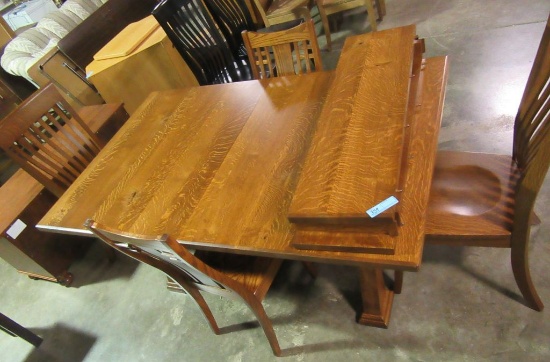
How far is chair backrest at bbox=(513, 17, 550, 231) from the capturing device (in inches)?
38.3

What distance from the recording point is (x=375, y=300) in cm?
144

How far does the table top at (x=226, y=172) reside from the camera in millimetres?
1120

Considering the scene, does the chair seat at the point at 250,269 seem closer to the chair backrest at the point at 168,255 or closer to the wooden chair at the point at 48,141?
the chair backrest at the point at 168,255

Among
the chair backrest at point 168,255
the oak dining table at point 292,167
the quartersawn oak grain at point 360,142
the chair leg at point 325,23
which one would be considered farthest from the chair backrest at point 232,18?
the chair backrest at point 168,255

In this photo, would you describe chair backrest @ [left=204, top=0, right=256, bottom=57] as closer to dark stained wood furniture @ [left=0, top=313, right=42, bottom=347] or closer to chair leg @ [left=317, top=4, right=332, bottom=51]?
chair leg @ [left=317, top=4, right=332, bottom=51]

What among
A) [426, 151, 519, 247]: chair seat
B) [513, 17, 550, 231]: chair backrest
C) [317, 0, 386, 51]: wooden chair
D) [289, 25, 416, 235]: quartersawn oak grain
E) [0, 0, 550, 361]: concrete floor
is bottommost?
[0, 0, 550, 361]: concrete floor

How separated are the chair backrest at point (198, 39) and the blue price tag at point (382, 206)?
1.81 metres

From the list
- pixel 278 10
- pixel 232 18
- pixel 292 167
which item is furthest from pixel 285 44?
pixel 278 10

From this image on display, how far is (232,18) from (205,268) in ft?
6.78

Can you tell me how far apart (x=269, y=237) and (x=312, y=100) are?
0.72 m

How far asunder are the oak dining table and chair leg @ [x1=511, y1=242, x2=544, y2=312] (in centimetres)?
43

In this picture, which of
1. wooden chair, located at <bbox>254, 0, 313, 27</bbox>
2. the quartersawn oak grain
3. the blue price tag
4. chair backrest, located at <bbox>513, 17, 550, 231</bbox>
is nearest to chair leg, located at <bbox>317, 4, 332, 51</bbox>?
wooden chair, located at <bbox>254, 0, 313, 27</bbox>

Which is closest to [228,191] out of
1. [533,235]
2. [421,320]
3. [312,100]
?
[312,100]

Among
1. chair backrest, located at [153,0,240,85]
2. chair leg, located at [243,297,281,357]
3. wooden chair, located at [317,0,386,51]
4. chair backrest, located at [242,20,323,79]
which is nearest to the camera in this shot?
chair leg, located at [243,297,281,357]
